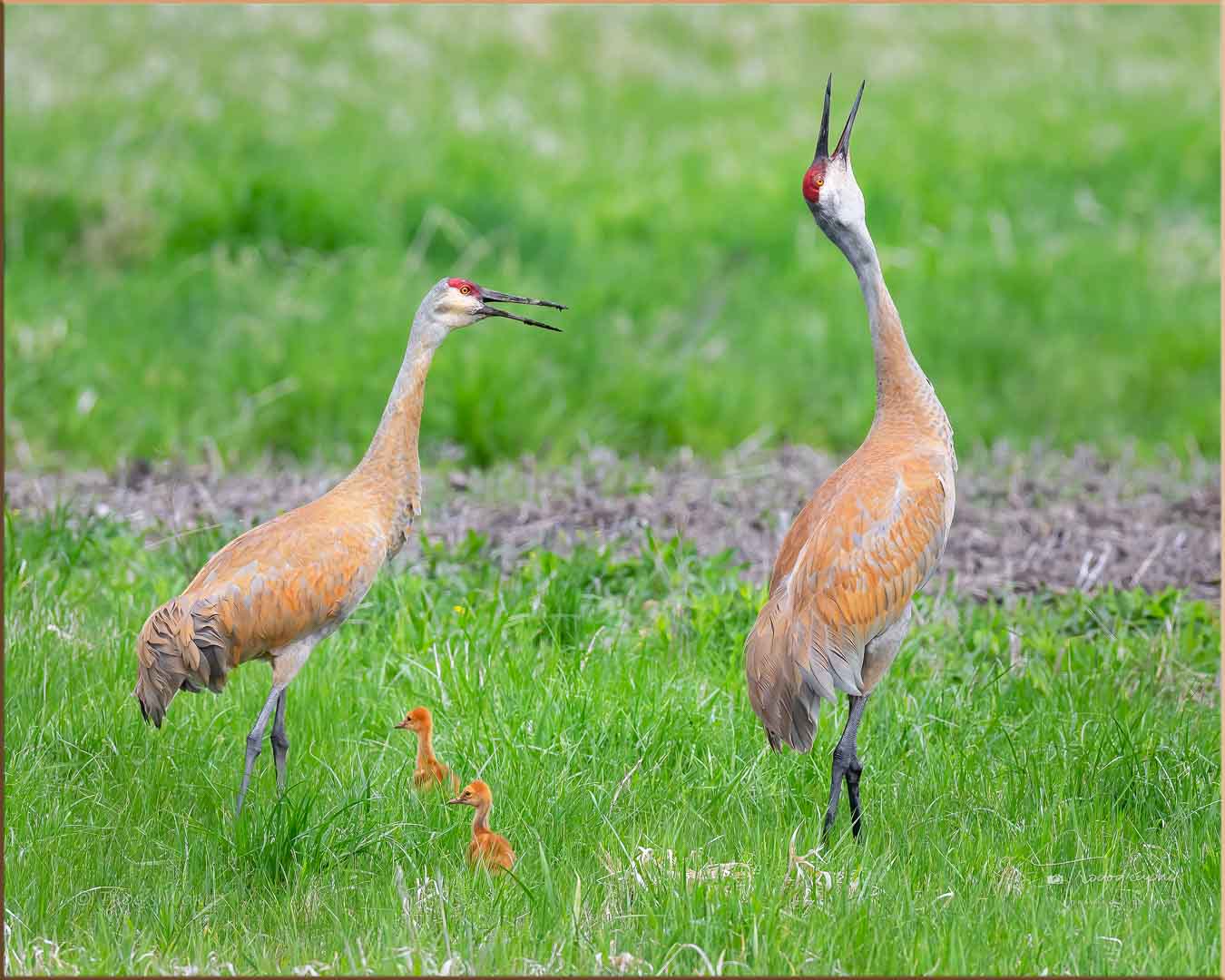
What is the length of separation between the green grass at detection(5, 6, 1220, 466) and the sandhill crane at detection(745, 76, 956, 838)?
15.2 feet

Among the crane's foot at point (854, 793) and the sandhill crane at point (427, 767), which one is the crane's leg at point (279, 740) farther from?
the crane's foot at point (854, 793)

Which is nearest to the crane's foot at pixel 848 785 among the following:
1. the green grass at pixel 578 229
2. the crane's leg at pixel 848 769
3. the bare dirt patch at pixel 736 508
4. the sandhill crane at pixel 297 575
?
the crane's leg at pixel 848 769

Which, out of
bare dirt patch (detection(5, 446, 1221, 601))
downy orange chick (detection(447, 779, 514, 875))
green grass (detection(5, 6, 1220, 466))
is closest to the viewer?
downy orange chick (detection(447, 779, 514, 875))

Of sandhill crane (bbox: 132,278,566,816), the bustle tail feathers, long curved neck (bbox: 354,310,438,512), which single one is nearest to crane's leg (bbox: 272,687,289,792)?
sandhill crane (bbox: 132,278,566,816)

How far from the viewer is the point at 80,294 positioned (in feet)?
37.7

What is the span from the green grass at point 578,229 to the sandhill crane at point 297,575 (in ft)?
13.9

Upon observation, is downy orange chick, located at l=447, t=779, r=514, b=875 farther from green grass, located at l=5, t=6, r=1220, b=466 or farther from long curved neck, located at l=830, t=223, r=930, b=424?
green grass, located at l=5, t=6, r=1220, b=466

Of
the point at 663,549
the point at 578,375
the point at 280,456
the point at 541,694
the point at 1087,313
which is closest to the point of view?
the point at 541,694

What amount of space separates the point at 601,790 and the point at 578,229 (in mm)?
8215

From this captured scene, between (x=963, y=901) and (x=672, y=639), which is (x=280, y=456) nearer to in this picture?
(x=672, y=639)

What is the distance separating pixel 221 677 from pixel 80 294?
7.19 meters

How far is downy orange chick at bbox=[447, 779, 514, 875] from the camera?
4.62m

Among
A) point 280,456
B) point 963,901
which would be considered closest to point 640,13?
point 280,456

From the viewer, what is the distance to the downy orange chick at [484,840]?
462 centimetres
